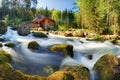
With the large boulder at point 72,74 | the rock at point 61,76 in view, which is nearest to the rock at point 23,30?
the large boulder at point 72,74

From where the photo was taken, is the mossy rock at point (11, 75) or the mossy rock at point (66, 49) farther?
the mossy rock at point (66, 49)

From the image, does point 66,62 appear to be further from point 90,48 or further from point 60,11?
point 60,11

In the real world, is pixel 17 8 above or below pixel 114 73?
above

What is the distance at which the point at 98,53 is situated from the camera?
1958 centimetres

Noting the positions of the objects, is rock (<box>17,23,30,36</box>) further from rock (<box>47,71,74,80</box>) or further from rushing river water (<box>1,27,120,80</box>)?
rock (<box>47,71,74,80</box>)

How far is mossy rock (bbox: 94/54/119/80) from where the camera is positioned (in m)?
14.3

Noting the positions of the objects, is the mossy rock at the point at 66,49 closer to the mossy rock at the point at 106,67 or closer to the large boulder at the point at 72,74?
the mossy rock at the point at 106,67

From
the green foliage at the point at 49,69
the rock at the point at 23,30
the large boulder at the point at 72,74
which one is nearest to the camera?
the large boulder at the point at 72,74

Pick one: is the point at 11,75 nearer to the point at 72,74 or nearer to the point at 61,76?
the point at 61,76

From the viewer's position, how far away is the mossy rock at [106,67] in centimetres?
1426

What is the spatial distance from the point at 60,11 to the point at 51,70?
66200 mm

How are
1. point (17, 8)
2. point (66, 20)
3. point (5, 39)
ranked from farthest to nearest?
point (66, 20)
point (17, 8)
point (5, 39)

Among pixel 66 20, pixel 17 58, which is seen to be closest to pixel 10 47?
pixel 17 58

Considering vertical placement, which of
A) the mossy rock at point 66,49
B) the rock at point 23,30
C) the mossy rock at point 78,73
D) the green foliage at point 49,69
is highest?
the rock at point 23,30
